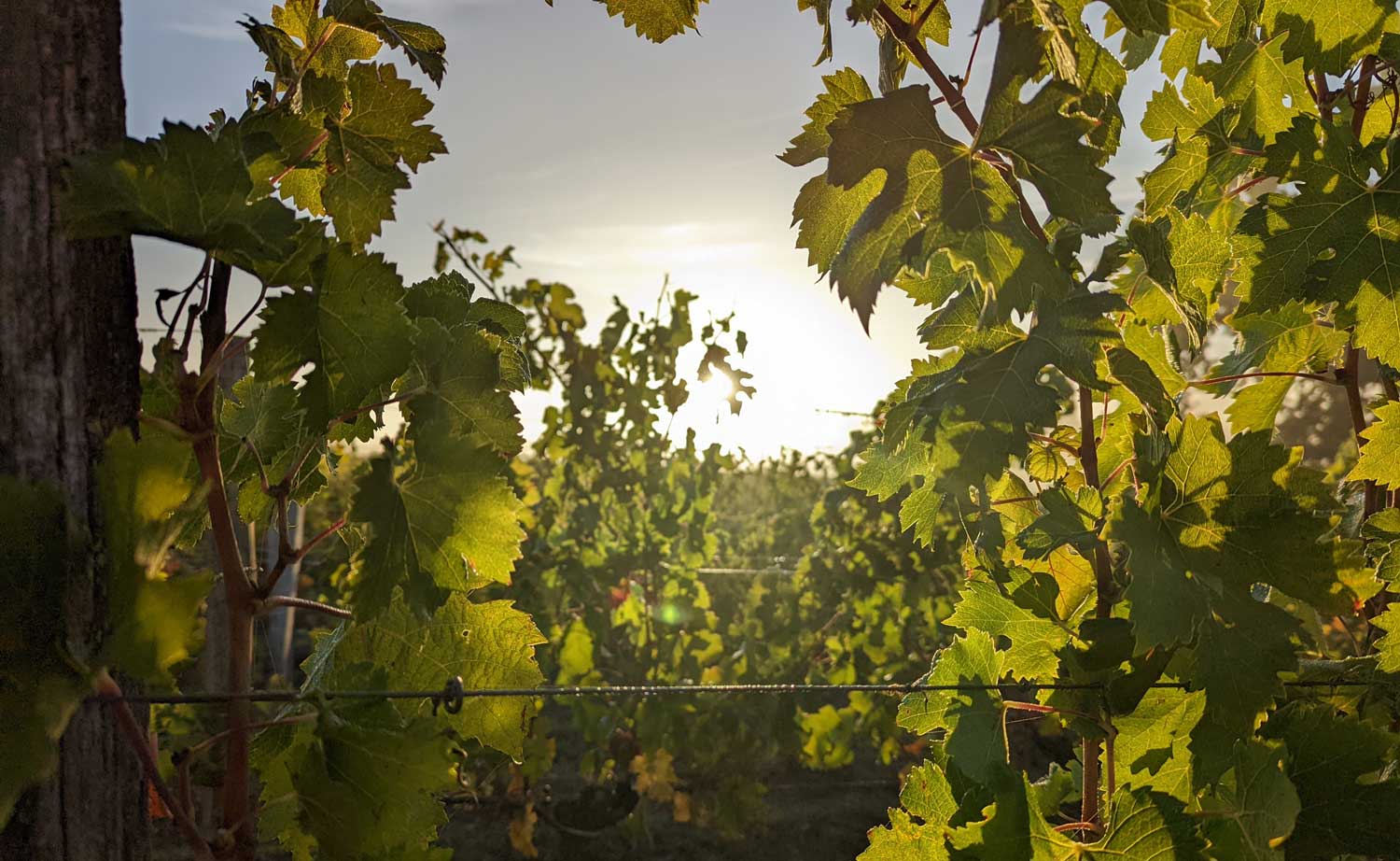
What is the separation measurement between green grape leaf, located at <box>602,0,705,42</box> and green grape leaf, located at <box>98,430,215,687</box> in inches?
33.3

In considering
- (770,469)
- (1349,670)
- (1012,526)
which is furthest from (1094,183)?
(770,469)

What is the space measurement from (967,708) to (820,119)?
85cm

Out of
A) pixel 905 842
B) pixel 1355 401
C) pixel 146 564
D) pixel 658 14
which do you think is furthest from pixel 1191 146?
pixel 146 564

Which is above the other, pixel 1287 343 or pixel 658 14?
pixel 658 14

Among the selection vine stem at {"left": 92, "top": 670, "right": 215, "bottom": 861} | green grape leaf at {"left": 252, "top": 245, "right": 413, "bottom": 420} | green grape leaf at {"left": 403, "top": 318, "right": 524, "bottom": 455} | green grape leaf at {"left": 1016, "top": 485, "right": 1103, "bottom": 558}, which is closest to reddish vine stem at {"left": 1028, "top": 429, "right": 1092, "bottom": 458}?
green grape leaf at {"left": 1016, "top": 485, "right": 1103, "bottom": 558}

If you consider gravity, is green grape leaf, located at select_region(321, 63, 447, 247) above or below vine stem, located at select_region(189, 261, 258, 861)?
above

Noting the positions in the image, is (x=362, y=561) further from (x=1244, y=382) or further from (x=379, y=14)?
(x=1244, y=382)

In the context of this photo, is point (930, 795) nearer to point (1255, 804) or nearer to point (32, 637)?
point (1255, 804)

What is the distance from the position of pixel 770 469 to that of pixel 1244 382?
25.3 feet

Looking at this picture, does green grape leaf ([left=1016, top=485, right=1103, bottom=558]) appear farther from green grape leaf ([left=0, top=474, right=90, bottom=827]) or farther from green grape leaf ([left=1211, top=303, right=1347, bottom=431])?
green grape leaf ([left=0, top=474, right=90, bottom=827])

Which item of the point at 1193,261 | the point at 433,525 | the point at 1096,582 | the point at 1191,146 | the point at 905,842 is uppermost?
the point at 1191,146

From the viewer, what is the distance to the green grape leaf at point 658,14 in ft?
4.48

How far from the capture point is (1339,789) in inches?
58.7

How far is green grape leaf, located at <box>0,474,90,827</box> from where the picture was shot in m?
0.82
